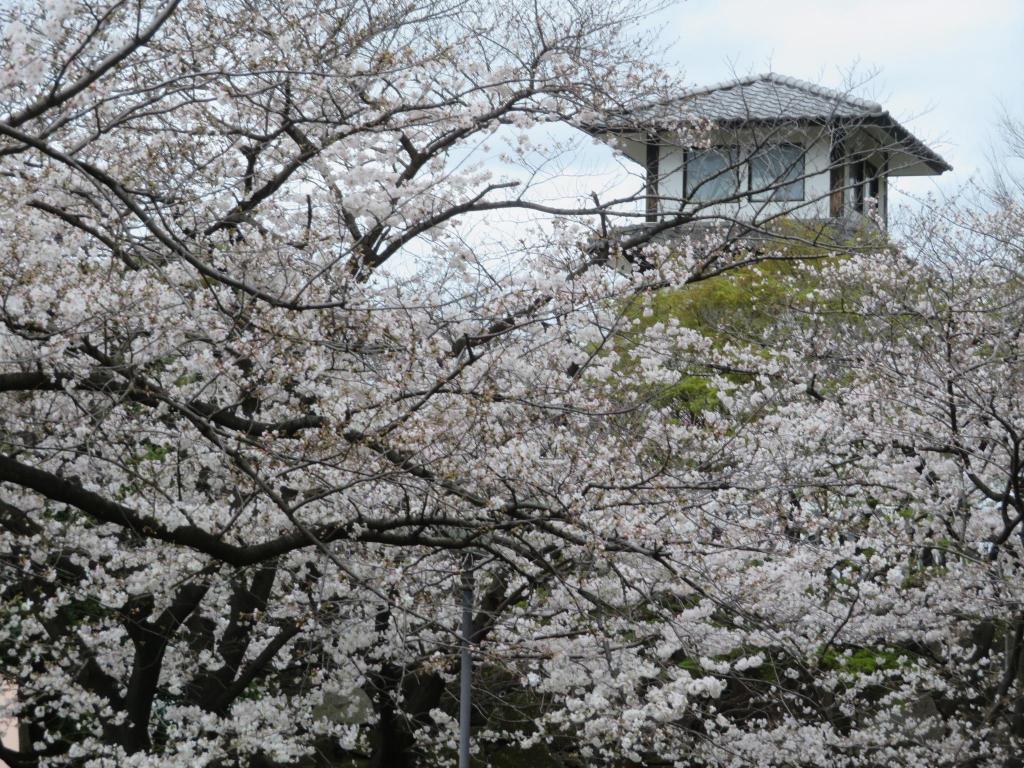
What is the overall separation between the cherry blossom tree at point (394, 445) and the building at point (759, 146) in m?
0.37

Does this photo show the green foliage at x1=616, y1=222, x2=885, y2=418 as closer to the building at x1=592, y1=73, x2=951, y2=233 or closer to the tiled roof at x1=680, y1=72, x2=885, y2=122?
the building at x1=592, y1=73, x2=951, y2=233

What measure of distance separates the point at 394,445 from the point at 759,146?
273cm

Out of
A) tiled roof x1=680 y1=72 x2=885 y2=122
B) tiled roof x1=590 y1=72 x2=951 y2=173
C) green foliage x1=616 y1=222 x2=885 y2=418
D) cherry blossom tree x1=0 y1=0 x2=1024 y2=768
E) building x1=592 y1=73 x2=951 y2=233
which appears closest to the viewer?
cherry blossom tree x1=0 y1=0 x2=1024 y2=768

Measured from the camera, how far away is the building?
617 centimetres

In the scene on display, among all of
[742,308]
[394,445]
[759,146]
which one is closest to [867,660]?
[742,308]

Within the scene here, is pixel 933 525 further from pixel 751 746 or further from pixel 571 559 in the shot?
pixel 571 559

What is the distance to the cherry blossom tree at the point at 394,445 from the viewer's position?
16.0 ft

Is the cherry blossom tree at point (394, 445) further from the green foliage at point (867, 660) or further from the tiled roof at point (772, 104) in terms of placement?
the tiled roof at point (772, 104)

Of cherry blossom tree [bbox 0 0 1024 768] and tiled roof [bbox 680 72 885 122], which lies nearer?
→ cherry blossom tree [bbox 0 0 1024 768]

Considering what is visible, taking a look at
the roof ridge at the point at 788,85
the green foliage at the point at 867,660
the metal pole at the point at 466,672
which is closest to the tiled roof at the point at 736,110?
the roof ridge at the point at 788,85

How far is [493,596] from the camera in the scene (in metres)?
7.85

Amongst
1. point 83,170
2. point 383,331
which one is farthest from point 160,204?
point 83,170

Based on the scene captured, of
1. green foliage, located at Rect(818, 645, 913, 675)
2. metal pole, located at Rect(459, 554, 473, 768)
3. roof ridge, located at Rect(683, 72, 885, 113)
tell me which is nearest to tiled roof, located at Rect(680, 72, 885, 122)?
roof ridge, located at Rect(683, 72, 885, 113)

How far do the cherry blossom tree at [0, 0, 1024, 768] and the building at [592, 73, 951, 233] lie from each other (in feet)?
1.21
